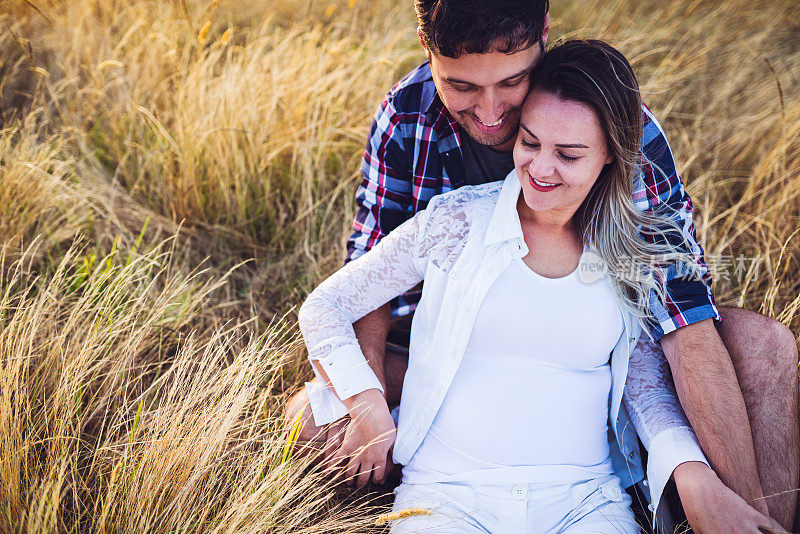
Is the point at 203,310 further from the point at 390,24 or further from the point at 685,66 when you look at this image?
the point at 685,66

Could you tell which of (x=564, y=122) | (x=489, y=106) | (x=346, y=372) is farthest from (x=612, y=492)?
(x=489, y=106)

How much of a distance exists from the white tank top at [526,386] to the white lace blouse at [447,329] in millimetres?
65

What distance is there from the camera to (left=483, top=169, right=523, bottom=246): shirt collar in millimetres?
2070

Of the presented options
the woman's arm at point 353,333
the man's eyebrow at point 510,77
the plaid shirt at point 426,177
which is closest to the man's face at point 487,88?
the man's eyebrow at point 510,77

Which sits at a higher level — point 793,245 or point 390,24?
point 390,24

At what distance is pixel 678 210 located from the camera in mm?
2336

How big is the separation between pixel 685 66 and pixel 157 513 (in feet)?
14.3

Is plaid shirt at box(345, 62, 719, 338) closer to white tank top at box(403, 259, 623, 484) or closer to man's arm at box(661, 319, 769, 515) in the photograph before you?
man's arm at box(661, 319, 769, 515)

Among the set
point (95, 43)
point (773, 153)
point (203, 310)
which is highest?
point (95, 43)

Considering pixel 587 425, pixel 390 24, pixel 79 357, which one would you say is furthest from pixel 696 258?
pixel 390 24

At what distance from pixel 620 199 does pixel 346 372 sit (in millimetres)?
1163

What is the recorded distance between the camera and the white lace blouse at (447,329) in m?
2.06

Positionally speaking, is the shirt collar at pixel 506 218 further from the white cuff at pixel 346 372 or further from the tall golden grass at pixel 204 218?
the tall golden grass at pixel 204 218

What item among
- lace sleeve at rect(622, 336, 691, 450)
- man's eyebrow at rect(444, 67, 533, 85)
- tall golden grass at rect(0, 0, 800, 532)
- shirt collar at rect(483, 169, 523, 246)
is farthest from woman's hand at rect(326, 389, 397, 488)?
man's eyebrow at rect(444, 67, 533, 85)
